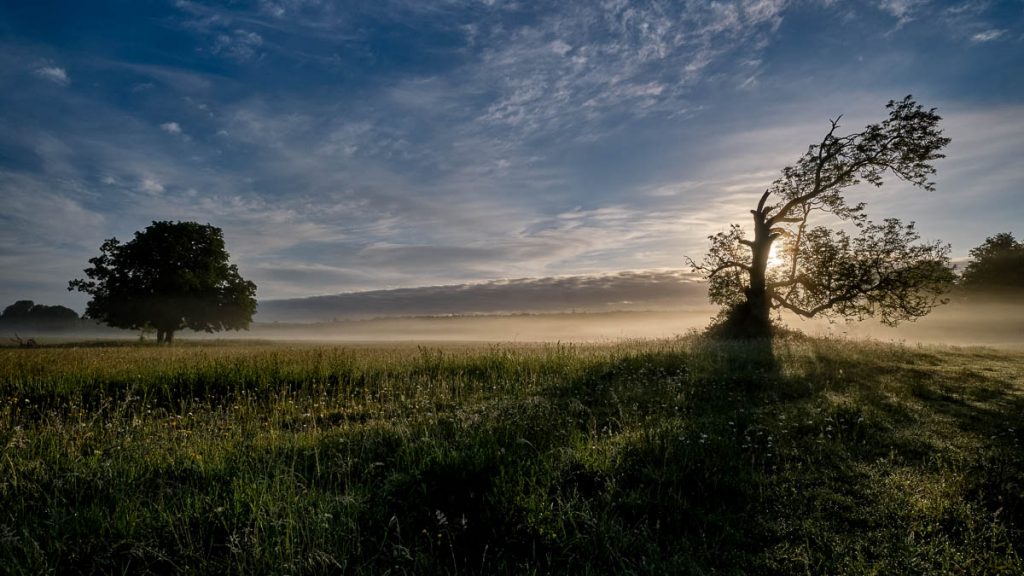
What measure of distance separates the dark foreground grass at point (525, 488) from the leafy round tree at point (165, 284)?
42.8 metres

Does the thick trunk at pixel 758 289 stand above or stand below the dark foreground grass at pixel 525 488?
above

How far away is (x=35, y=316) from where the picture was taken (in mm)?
154500

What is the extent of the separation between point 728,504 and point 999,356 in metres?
25.1

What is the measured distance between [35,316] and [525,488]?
21114 cm

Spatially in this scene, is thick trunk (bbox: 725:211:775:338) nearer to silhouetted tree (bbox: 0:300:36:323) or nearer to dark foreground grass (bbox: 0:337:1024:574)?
dark foreground grass (bbox: 0:337:1024:574)

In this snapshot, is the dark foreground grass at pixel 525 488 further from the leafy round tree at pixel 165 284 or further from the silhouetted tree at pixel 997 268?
the silhouetted tree at pixel 997 268

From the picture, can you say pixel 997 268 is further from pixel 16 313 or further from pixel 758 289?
pixel 16 313

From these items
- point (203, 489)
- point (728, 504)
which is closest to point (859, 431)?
point (728, 504)

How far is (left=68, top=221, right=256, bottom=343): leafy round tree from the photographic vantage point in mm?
46500

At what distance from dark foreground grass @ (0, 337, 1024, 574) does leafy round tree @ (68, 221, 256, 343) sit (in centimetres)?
4284

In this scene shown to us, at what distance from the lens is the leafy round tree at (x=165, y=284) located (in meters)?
46.5

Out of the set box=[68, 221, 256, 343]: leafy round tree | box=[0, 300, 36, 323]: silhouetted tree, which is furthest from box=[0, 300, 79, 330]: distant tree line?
box=[68, 221, 256, 343]: leafy round tree

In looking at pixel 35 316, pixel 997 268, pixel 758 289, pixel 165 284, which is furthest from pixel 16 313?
pixel 997 268

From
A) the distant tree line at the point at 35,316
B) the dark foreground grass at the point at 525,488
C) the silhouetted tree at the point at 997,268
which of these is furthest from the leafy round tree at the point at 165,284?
the distant tree line at the point at 35,316
